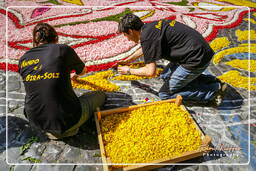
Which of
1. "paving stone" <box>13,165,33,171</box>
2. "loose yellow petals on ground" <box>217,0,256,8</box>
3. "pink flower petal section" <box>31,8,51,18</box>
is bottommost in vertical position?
"paving stone" <box>13,165,33,171</box>

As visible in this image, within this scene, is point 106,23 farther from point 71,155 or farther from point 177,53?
point 71,155

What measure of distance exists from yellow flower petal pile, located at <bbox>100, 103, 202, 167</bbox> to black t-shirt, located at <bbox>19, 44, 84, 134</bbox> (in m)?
0.71

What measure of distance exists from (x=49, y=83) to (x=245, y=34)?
20.6 ft

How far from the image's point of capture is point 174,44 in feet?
11.2

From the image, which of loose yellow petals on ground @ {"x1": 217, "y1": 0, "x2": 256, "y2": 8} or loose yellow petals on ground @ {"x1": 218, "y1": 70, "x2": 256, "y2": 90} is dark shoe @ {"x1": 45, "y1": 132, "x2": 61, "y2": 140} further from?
loose yellow petals on ground @ {"x1": 217, "y1": 0, "x2": 256, "y2": 8}

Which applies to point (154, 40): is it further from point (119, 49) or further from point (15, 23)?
point (15, 23)

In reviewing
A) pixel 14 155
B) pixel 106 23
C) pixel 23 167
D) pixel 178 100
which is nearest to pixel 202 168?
pixel 178 100

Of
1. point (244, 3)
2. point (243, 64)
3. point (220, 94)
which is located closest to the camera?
point (220, 94)

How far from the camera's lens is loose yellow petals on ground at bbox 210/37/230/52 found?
18.3 feet

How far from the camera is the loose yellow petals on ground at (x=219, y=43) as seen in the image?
557 centimetres

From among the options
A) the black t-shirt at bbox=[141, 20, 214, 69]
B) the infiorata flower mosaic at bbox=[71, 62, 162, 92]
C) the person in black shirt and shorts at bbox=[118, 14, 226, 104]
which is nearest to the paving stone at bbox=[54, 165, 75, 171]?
the infiorata flower mosaic at bbox=[71, 62, 162, 92]

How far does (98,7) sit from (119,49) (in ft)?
9.07

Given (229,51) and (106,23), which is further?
(106,23)

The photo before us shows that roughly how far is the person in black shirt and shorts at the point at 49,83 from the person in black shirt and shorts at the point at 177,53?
3.63 ft
